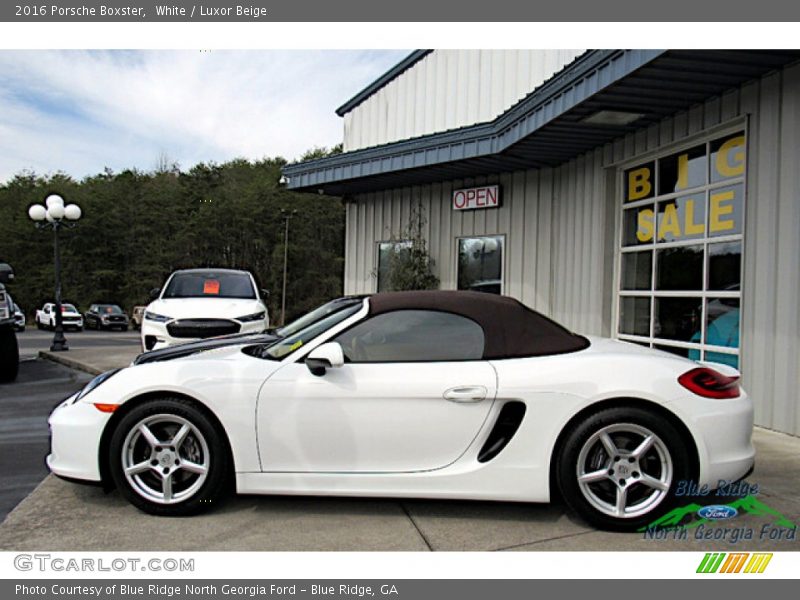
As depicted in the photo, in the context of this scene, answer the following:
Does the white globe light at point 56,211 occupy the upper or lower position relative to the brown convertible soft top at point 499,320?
upper

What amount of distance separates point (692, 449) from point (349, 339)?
1942 mm

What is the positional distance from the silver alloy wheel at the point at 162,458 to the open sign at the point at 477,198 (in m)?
8.20

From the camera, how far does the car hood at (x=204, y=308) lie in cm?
835

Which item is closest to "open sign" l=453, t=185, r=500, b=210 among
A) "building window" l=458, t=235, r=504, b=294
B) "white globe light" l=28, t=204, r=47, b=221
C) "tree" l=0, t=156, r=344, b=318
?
"building window" l=458, t=235, r=504, b=294

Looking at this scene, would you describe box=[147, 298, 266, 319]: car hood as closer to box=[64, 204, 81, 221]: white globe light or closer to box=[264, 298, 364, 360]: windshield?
box=[264, 298, 364, 360]: windshield

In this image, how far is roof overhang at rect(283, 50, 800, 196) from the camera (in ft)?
18.8

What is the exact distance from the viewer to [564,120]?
7629mm

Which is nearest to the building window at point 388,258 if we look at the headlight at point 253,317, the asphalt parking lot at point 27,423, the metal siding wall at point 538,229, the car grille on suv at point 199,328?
the metal siding wall at point 538,229

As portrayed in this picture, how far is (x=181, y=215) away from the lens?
2062 inches

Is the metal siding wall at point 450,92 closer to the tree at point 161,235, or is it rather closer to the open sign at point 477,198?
the open sign at point 477,198

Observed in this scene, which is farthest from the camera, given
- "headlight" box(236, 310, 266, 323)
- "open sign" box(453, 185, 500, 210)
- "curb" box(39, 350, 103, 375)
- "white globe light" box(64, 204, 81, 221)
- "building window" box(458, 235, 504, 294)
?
"white globe light" box(64, 204, 81, 221)

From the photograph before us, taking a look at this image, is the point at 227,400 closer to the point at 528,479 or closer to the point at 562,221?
the point at 528,479

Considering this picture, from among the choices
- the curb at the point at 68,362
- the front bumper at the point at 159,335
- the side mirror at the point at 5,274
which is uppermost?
the side mirror at the point at 5,274

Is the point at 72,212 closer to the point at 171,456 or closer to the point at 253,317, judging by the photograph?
the point at 253,317
